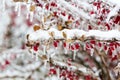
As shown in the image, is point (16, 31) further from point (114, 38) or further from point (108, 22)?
point (114, 38)

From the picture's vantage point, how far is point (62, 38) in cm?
225

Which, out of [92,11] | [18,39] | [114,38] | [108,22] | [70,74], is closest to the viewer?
[114,38]

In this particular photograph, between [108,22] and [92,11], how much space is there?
250 millimetres

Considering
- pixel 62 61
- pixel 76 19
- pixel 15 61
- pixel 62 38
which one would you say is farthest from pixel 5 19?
pixel 62 38

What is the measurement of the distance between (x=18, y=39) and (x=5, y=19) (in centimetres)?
41

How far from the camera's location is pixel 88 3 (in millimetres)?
2914

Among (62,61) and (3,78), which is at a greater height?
(62,61)

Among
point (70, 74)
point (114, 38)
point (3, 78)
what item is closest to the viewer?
point (114, 38)

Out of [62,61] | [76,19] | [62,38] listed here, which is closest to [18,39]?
[62,61]

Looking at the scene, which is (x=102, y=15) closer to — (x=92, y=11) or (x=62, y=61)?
(x=92, y=11)

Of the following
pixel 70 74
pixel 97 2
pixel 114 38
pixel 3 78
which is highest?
pixel 97 2

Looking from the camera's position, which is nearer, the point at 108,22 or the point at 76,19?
the point at 108,22

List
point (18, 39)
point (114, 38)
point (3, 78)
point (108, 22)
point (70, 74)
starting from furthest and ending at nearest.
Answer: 1. point (18, 39)
2. point (3, 78)
3. point (70, 74)
4. point (108, 22)
5. point (114, 38)

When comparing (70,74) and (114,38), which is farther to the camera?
(70,74)
